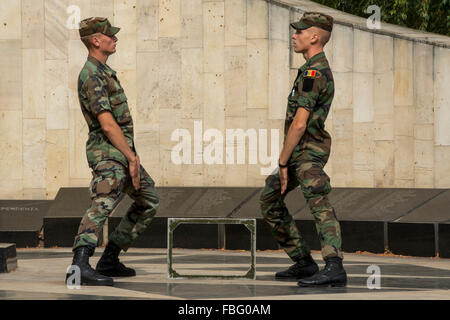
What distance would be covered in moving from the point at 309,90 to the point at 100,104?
169cm

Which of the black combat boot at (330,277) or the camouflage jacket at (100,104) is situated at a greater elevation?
the camouflage jacket at (100,104)

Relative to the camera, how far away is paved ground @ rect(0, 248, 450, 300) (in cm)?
651

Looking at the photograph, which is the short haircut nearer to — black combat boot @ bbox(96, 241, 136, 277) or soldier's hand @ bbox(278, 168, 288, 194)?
soldier's hand @ bbox(278, 168, 288, 194)

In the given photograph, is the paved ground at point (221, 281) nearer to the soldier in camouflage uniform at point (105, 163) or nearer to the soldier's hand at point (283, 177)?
the soldier in camouflage uniform at point (105, 163)

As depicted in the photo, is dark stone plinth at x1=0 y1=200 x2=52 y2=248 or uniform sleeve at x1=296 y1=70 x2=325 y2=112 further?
dark stone plinth at x1=0 y1=200 x2=52 y2=248

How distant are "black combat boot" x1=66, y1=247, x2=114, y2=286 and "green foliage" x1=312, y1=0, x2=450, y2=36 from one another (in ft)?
31.3

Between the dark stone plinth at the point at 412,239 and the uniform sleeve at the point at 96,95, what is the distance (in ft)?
13.8

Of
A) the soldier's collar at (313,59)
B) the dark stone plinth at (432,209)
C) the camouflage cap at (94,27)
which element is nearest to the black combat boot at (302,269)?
the soldier's collar at (313,59)

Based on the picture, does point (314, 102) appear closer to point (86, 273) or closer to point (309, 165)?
point (309, 165)

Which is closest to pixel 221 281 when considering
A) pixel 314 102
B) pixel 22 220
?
pixel 314 102

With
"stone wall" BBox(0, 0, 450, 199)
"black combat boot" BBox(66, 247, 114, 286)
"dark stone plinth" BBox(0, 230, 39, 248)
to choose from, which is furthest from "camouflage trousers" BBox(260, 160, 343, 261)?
"dark stone plinth" BBox(0, 230, 39, 248)

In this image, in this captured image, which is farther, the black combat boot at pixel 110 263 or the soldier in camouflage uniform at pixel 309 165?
the black combat boot at pixel 110 263

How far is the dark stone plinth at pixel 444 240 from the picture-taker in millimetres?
9828

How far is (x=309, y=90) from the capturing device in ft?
Answer: 23.7
